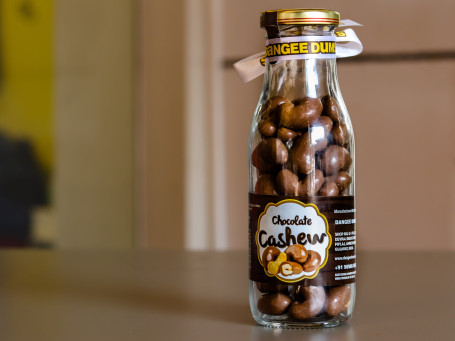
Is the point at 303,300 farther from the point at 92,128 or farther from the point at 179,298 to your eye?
the point at 92,128

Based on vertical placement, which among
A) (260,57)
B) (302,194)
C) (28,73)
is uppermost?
(28,73)

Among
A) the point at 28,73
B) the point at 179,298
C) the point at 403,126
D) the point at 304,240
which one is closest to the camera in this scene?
the point at 304,240

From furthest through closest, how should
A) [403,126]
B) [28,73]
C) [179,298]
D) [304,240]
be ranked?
[28,73], [403,126], [179,298], [304,240]

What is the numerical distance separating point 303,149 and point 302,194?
0.11 feet

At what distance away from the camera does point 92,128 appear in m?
2.20

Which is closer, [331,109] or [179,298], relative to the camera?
[331,109]

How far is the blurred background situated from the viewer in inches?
77.4

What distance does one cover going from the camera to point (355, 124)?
1.99 m

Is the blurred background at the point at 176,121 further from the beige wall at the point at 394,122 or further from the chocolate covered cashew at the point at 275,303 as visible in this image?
the chocolate covered cashew at the point at 275,303

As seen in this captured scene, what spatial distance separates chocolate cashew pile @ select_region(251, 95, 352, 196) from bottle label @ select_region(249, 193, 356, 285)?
0.04 feet

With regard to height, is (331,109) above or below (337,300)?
above

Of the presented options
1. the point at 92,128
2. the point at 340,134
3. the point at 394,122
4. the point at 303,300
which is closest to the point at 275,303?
the point at 303,300

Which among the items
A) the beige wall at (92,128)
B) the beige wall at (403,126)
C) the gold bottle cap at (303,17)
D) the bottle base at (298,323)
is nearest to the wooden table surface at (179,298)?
the bottle base at (298,323)

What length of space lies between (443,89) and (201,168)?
27.5 inches
